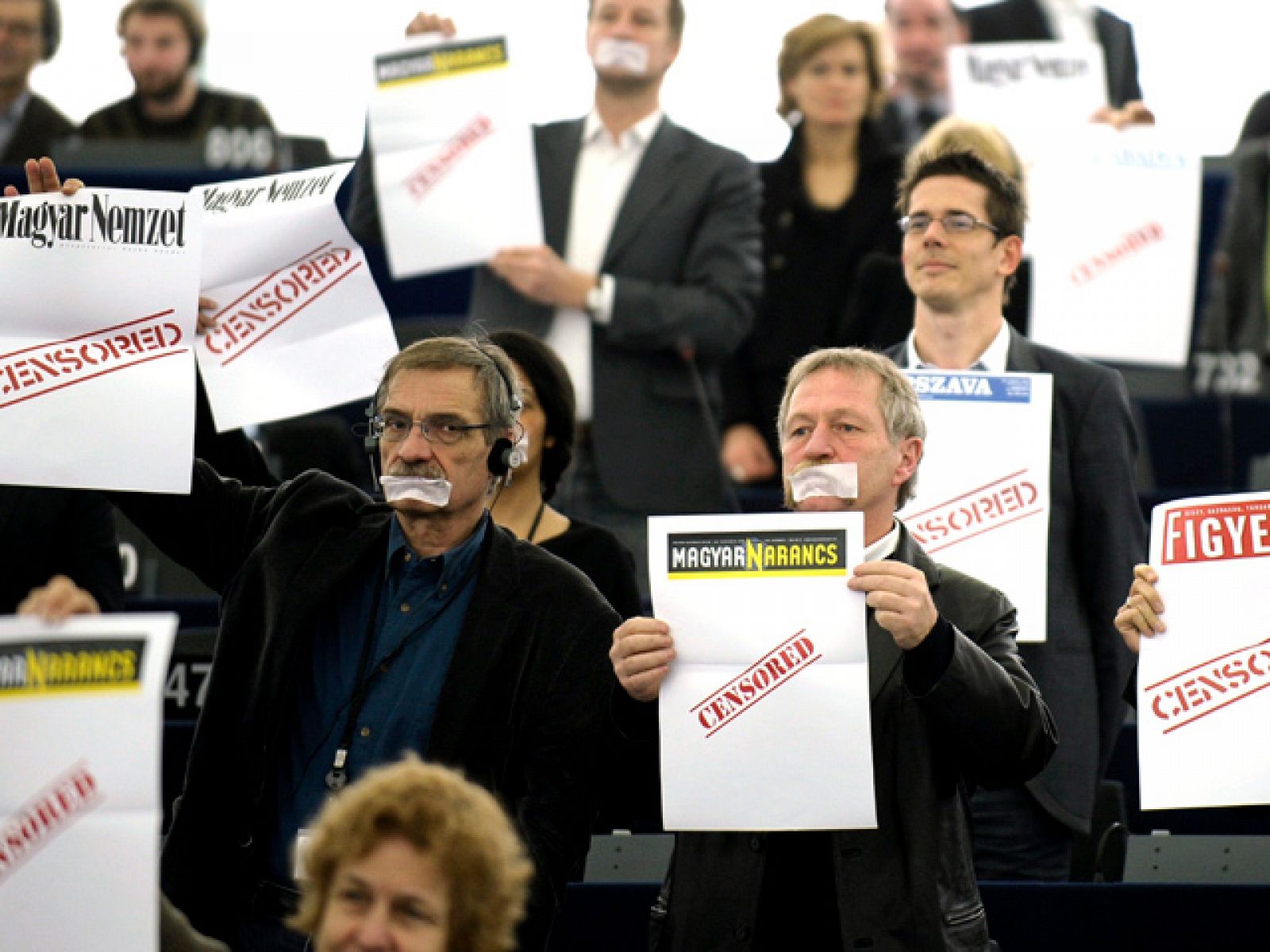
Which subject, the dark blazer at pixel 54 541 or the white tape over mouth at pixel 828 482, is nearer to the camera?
the white tape over mouth at pixel 828 482

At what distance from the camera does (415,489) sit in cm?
356

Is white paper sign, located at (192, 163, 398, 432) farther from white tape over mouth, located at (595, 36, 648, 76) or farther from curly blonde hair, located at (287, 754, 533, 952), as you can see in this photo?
white tape over mouth, located at (595, 36, 648, 76)

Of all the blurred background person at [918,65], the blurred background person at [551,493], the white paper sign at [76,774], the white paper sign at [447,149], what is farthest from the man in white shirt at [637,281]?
the white paper sign at [76,774]

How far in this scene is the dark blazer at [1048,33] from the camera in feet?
23.6

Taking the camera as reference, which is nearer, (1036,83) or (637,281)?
(637,281)

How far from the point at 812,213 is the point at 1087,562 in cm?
218

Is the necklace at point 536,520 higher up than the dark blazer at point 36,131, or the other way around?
the dark blazer at point 36,131

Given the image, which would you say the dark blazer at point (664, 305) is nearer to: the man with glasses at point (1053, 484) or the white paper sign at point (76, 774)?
the man with glasses at point (1053, 484)

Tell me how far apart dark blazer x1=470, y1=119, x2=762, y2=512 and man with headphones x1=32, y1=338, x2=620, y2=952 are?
2034mm

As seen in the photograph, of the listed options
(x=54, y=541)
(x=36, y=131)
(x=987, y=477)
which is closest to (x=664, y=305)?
(x=987, y=477)

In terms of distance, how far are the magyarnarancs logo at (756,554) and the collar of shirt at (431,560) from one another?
1.47 ft

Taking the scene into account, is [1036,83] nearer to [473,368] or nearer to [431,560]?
[473,368]

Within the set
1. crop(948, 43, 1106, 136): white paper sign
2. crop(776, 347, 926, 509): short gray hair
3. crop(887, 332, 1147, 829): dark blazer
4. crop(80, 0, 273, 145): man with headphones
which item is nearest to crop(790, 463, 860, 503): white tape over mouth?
crop(776, 347, 926, 509): short gray hair

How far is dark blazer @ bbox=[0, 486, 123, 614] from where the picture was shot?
443cm
